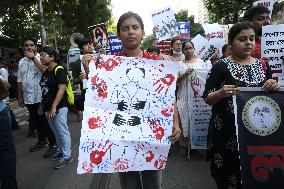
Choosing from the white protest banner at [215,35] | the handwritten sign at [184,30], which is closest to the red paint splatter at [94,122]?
the white protest banner at [215,35]

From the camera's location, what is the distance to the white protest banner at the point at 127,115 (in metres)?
2.65

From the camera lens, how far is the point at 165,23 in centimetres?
831

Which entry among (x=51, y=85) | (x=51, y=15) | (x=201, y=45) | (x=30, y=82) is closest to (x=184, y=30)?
(x=201, y=45)

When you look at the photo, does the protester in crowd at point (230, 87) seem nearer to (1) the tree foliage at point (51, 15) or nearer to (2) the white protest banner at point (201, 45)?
(2) the white protest banner at point (201, 45)

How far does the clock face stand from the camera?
2.96 m

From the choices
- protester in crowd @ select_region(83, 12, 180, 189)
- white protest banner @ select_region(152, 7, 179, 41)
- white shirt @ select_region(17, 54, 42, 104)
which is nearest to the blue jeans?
white shirt @ select_region(17, 54, 42, 104)

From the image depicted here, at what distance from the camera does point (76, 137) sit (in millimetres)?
7840

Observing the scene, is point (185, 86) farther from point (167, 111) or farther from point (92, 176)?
point (167, 111)

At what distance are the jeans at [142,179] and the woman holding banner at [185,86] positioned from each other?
9.38ft

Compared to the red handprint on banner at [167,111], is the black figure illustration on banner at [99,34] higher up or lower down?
higher up

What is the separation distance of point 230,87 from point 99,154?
3.81 ft

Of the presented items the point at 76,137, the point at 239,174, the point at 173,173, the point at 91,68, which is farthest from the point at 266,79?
the point at 76,137

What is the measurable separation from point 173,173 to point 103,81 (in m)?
2.57

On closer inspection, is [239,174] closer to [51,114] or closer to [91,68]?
[91,68]
